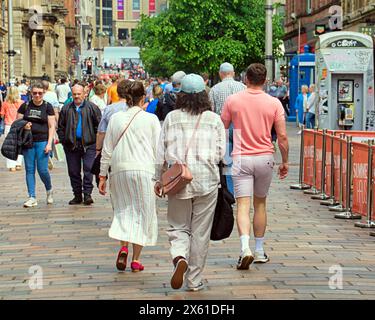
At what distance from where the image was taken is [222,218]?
8430 mm

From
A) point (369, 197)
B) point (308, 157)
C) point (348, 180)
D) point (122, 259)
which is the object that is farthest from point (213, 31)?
point (122, 259)

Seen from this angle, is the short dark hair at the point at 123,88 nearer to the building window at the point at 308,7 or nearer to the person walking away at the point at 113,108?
the person walking away at the point at 113,108

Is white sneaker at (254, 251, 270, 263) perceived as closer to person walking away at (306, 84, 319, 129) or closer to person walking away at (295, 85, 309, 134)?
person walking away at (306, 84, 319, 129)

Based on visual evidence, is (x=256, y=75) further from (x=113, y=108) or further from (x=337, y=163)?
(x=337, y=163)

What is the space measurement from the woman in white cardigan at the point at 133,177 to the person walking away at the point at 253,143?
0.78 m

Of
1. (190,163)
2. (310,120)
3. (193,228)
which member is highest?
(190,163)

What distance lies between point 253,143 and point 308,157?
23.9 ft

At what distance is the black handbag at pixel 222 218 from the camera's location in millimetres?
8422

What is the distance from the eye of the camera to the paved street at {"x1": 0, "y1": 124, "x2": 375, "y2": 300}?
8281 millimetres

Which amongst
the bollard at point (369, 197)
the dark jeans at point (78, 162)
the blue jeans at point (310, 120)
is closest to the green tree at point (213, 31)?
the blue jeans at point (310, 120)

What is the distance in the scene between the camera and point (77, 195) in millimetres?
14500

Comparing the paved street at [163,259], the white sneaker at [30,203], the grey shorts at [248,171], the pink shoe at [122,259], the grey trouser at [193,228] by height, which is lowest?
the white sneaker at [30,203]

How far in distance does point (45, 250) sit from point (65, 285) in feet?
6.60

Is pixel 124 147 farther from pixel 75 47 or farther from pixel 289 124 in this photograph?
pixel 75 47
